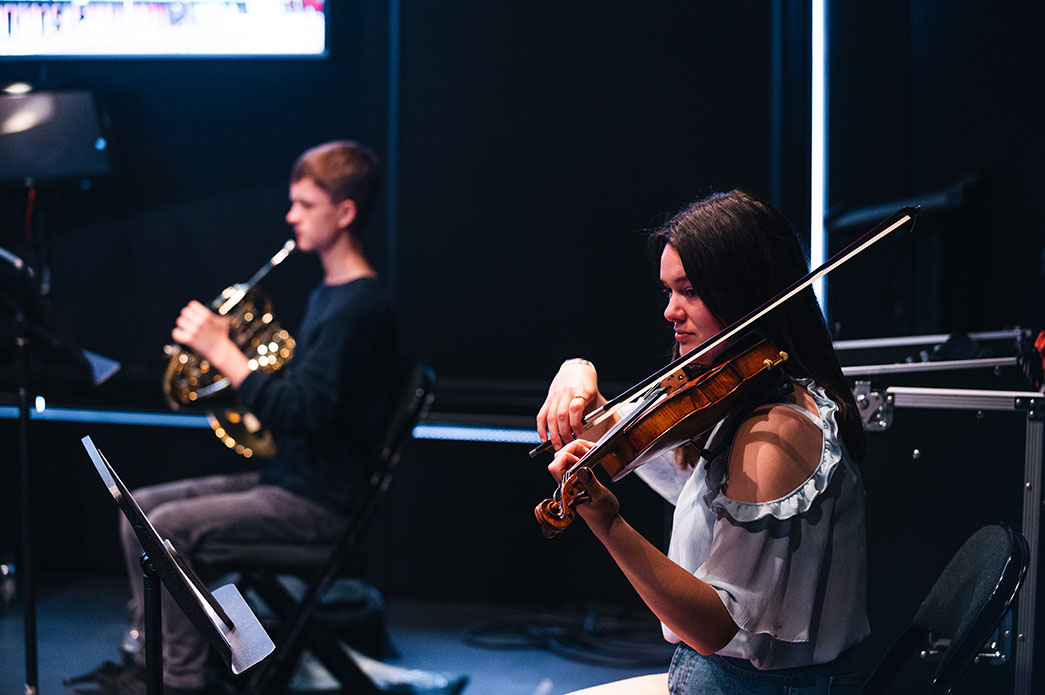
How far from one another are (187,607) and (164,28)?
3.56 meters

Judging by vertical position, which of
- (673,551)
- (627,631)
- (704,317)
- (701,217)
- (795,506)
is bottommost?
(627,631)

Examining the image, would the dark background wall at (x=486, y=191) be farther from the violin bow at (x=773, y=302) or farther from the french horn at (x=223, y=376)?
the violin bow at (x=773, y=302)

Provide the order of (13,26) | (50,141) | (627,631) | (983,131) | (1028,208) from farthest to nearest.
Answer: (13,26), (50,141), (627,631), (983,131), (1028,208)

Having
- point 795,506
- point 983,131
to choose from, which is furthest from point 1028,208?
point 795,506

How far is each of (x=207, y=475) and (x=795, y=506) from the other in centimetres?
351

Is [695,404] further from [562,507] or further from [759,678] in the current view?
[759,678]

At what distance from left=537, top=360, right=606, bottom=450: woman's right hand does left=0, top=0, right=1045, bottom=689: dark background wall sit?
1.81m

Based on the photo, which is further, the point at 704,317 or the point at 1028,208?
the point at 1028,208

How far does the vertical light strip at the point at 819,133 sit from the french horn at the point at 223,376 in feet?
6.09

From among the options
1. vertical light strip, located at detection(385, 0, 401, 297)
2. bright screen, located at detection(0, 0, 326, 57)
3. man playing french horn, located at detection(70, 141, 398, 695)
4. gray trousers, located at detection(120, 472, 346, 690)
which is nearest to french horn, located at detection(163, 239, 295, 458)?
man playing french horn, located at detection(70, 141, 398, 695)

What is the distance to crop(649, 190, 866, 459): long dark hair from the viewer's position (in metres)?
1.46

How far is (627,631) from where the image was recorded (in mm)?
3666

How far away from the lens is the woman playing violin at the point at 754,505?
1312 millimetres

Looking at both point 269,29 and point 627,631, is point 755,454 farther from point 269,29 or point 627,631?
point 269,29
